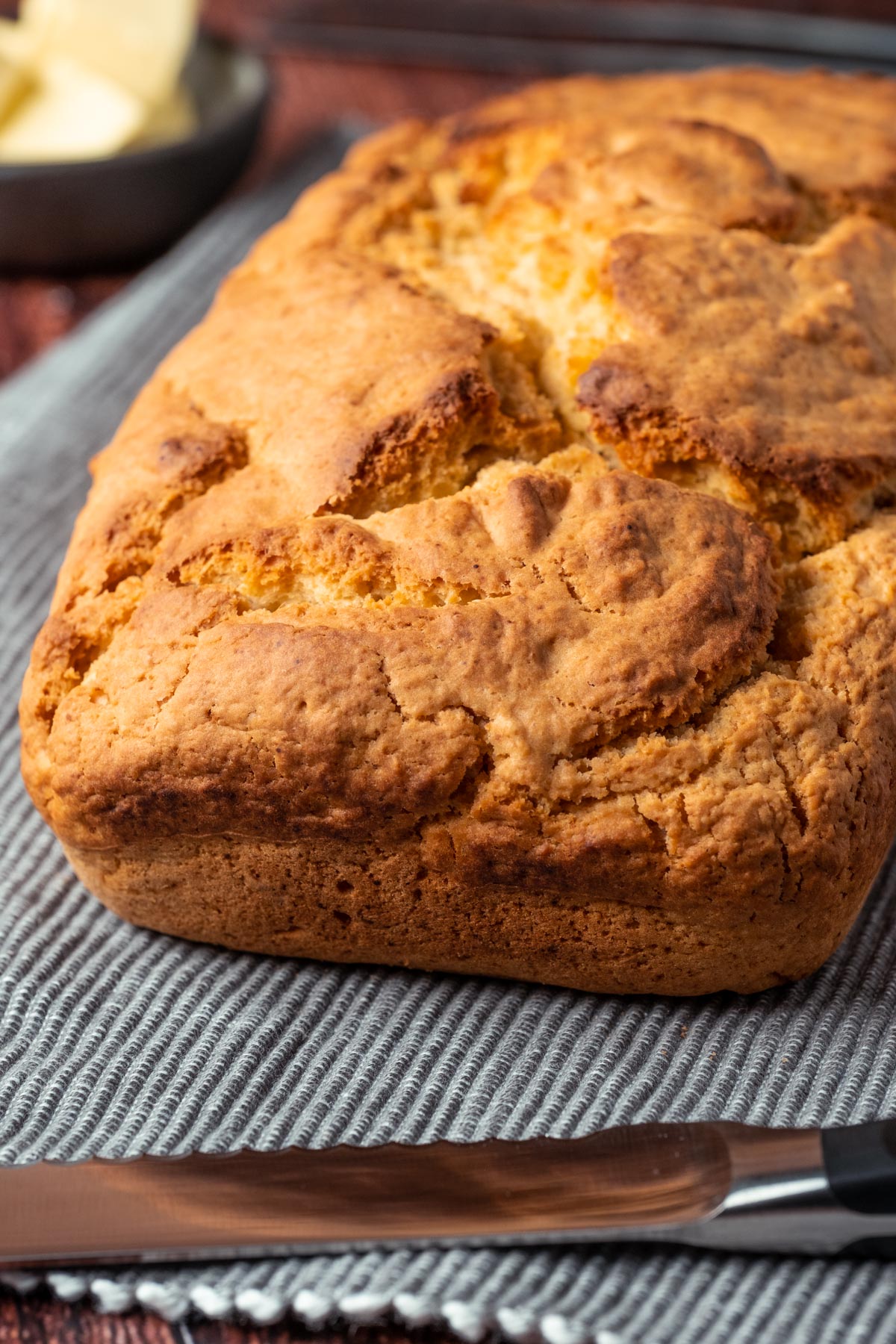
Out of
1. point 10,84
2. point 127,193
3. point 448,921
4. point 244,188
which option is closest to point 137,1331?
point 448,921

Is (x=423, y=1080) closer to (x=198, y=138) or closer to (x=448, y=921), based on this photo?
(x=448, y=921)

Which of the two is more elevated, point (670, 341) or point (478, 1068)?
point (670, 341)

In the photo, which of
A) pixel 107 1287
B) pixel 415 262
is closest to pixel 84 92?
pixel 415 262

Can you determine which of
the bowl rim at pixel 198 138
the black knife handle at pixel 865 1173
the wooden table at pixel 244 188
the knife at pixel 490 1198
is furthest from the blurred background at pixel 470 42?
the black knife handle at pixel 865 1173

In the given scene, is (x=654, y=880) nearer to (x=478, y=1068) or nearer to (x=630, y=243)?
(x=478, y=1068)

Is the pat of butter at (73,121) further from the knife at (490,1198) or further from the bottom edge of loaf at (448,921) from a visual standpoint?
the knife at (490,1198)

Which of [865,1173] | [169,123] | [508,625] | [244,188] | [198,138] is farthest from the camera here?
[244,188]
